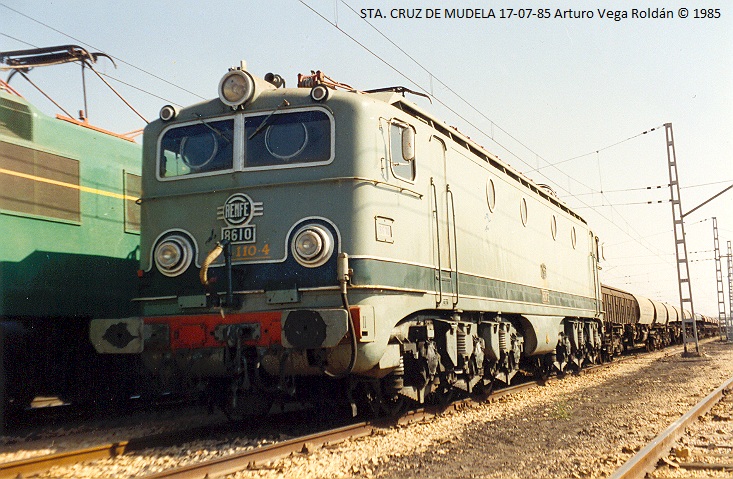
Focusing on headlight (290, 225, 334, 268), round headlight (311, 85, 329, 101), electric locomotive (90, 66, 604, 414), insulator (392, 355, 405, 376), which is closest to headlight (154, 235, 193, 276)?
electric locomotive (90, 66, 604, 414)

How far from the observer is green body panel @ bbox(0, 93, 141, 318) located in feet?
29.4

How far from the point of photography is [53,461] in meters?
6.43

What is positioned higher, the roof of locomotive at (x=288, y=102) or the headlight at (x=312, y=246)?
the roof of locomotive at (x=288, y=102)

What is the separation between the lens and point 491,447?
23.7 feet

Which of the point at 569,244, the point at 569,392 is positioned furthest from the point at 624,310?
the point at 569,392

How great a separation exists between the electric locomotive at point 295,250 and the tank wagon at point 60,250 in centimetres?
175

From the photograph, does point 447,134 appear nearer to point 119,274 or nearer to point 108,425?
point 119,274

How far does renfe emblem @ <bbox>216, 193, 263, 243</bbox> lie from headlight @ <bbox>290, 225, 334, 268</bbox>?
531 millimetres

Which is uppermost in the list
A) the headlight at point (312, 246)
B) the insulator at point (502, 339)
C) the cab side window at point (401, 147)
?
the cab side window at point (401, 147)

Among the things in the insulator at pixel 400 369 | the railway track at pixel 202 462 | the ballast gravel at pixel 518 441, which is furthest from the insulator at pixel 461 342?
the insulator at pixel 400 369

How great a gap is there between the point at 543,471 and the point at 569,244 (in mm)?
11483

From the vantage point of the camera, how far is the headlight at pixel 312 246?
7398 millimetres

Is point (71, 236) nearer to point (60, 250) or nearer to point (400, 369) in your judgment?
point (60, 250)

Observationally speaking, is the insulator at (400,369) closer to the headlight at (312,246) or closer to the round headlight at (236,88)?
the headlight at (312,246)
